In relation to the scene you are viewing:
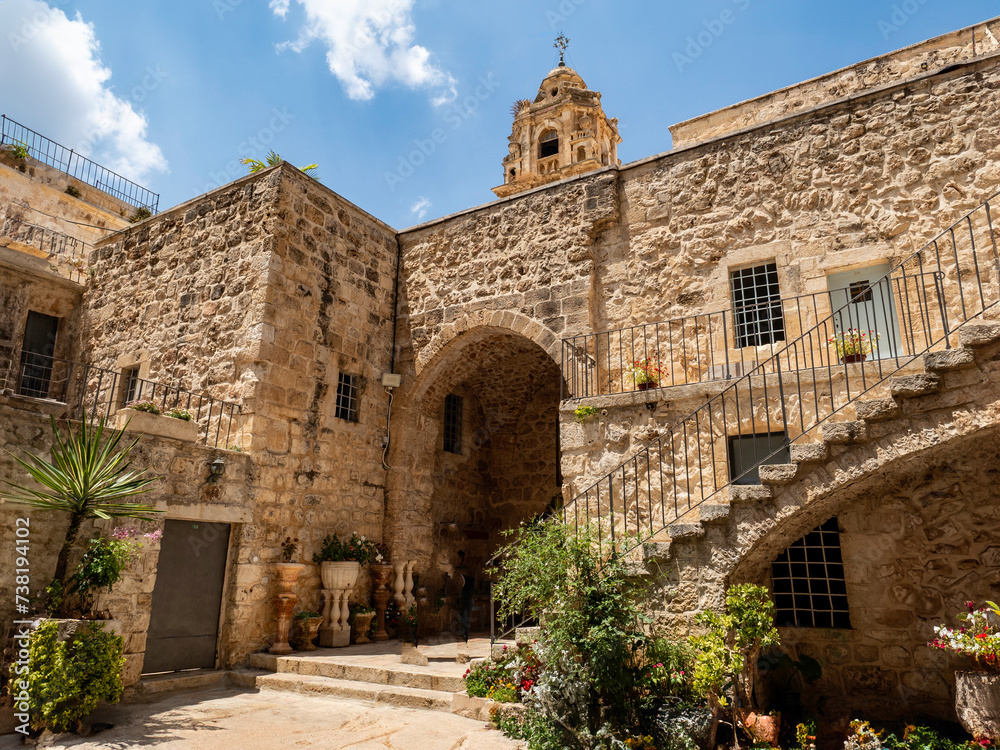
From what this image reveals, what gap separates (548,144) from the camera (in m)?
22.3

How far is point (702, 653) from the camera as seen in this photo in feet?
16.7

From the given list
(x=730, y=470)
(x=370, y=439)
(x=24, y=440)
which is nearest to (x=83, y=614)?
(x=24, y=440)

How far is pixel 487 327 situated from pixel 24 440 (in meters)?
5.66

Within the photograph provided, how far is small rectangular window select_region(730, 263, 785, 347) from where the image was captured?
768 centimetres

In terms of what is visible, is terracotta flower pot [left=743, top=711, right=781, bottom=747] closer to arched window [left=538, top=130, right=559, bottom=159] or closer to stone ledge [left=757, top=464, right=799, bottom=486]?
stone ledge [left=757, top=464, right=799, bottom=486]

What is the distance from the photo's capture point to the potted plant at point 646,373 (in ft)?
25.2

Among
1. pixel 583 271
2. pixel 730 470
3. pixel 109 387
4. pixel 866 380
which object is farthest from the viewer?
pixel 109 387

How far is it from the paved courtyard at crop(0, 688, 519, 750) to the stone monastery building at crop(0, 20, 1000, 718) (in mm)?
883

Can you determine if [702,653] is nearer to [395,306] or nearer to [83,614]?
[83,614]

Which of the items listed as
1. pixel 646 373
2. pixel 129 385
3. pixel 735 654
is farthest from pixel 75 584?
pixel 646 373

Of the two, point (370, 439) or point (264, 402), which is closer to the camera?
point (264, 402)

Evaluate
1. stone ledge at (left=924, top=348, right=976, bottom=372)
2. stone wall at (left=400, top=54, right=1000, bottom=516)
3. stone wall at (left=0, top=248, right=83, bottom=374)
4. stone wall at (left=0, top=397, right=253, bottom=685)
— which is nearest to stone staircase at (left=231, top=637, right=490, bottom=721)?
stone wall at (left=0, top=397, right=253, bottom=685)

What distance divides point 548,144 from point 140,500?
61.5 feet

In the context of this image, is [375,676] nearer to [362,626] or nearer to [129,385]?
[362,626]
